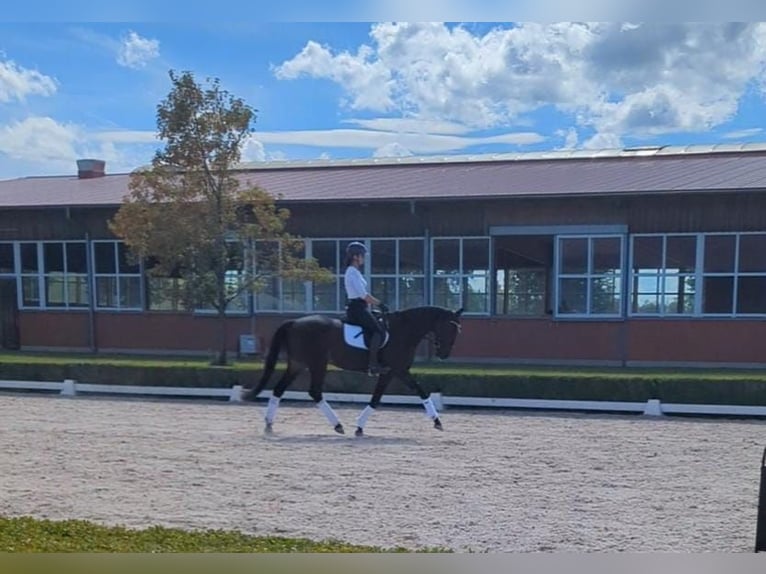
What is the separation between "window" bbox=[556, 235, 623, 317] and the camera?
1301 cm

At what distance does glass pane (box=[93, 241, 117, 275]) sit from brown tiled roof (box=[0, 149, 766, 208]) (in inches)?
36.9

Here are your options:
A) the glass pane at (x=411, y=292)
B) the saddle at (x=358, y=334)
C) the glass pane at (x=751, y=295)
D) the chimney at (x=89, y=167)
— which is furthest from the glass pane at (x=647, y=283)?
the chimney at (x=89, y=167)

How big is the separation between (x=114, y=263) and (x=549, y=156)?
7.38 meters

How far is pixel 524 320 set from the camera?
517 inches

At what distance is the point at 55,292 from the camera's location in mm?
11266

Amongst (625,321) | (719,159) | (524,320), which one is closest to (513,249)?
(524,320)

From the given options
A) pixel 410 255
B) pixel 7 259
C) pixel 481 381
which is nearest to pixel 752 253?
pixel 410 255

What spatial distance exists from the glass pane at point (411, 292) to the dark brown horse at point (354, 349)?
528 centimetres

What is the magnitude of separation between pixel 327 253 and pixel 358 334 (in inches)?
229

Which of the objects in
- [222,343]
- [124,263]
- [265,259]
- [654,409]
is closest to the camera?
[654,409]

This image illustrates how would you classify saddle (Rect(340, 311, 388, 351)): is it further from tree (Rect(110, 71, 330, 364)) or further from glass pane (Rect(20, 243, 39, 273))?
glass pane (Rect(20, 243, 39, 273))

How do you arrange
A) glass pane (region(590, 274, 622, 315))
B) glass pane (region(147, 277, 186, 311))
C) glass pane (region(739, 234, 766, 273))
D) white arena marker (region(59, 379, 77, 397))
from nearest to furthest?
white arena marker (region(59, 379, 77, 397)) → glass pane (region(147, 277, 186, 311)) → glass pane (region(739, 234, 766, 273)) → glass pane (region(590, 274, 622, 315))

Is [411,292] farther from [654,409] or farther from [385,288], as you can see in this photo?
[654,409]

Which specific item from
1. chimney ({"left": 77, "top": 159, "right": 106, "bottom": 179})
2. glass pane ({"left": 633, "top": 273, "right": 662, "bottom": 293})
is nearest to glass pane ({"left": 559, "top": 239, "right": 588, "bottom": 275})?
glass pane ({"left": 633, "top": 273, "right": 662, "bottom": 293})
